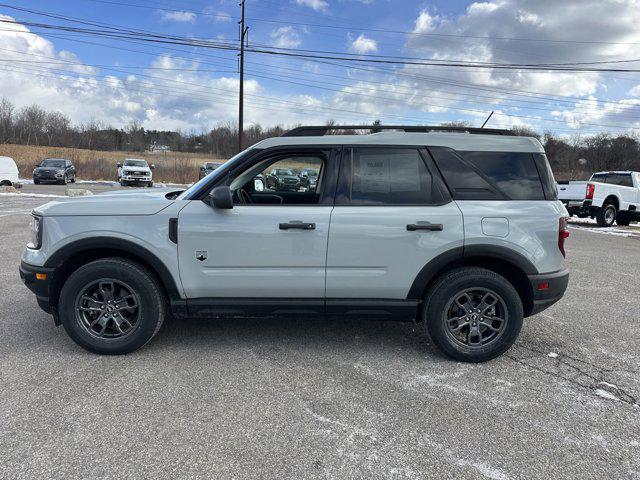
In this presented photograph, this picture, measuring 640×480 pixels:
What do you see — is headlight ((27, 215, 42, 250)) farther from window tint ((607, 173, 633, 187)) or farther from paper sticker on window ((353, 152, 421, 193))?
window tint ((607, 173, 633, 187))

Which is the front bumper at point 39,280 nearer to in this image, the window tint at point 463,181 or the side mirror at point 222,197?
the side mirror at point 222,197

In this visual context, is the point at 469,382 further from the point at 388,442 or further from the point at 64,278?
the point at 64,278

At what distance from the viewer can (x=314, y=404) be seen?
302cm

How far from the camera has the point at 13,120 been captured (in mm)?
78062

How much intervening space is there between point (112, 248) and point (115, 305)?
479mm

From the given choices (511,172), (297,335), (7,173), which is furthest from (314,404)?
(7,173)

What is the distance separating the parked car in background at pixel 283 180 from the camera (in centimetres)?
428

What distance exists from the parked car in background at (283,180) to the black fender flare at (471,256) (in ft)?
4.99

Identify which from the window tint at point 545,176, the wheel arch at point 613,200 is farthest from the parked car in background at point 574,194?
the window tint at point 545,176

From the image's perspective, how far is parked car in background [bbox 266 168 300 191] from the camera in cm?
428

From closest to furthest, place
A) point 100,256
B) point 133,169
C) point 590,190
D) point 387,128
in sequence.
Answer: point 100,256 → point 387,128 → point 590,190 → point 133,169

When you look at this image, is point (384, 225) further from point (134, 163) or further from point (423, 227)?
point (134, 163)

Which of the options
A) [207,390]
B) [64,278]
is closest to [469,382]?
[207,390]

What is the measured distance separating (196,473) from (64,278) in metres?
2.27
